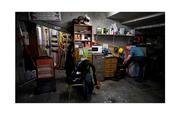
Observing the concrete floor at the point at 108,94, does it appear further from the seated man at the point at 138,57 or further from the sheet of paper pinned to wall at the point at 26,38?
the sheet of paper pinned to wall at the point at 26,38

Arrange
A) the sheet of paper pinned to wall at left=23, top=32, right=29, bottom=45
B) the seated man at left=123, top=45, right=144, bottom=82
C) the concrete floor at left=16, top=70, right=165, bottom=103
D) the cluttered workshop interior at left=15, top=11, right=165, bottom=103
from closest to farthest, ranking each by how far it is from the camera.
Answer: the concrete floor at left=16, top=70, right=165, bottom=103 → the cluttered workshop interior at left=15, top=11, right=165, bottom=103 → the sheet of paper pinned to wall at left=23, top=32, right=29, bottom=45 → the seated man at left=123, top=45, right=144, bottom=82

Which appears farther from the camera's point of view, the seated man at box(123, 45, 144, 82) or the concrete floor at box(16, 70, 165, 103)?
the seated man at box(123, 45, 144, 82)

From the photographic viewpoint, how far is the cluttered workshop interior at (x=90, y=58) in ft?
8.99

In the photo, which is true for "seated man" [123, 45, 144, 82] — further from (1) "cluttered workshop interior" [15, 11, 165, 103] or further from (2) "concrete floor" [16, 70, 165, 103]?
(2) "concrete floor" [16, 70, 165, 103]

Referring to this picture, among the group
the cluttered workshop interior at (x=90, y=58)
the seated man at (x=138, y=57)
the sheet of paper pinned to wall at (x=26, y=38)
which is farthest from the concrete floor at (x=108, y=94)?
the sheet of paper pinned to wall at (x=26, y=38)

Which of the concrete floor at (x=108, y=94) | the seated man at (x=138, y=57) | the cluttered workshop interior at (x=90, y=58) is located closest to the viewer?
the concrete floor at (x=108, y=94)

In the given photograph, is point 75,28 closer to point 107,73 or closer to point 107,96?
point 107,73

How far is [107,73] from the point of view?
159 inches

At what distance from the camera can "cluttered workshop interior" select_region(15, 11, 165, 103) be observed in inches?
108

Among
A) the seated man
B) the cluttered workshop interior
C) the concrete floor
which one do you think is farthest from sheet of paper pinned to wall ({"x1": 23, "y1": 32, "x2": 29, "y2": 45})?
the seated man

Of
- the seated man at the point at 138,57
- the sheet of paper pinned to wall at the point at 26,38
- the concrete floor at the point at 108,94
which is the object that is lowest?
the concrete floor at the point at 108,94

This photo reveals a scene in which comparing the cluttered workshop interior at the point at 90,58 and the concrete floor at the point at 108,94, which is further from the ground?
the cluttered workshop interior at the point at 90,58
